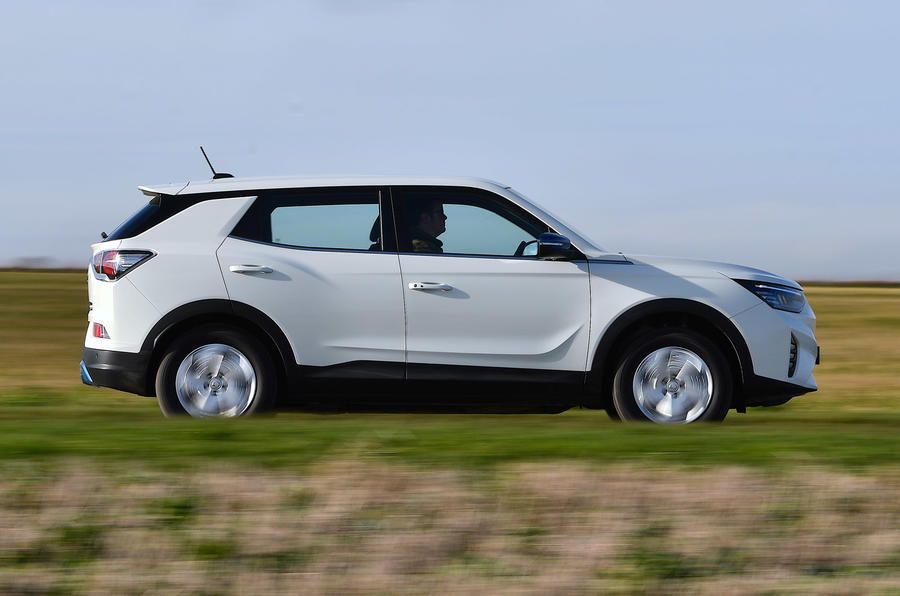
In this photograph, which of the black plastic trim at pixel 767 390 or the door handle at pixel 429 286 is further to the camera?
the black plastic trim at pixel 767 390

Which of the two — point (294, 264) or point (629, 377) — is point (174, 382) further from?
point (629, 377)

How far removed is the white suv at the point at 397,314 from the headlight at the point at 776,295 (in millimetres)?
14

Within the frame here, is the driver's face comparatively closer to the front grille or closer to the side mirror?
the side mirror

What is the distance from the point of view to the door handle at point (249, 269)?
8406mm

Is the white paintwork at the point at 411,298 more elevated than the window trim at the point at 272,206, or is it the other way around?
the window trim at the point at 272,206

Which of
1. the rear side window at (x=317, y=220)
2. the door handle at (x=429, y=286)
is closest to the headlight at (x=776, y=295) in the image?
the door handle at (x=429, y=286)

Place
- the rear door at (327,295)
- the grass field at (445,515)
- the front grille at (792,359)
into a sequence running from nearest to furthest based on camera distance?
1. the grass field at (445,515)
2. the rear door at (327,295)
3. the front grille at (792,359)

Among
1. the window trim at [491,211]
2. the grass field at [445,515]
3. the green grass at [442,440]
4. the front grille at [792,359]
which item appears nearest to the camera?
the grass field at [445,515]

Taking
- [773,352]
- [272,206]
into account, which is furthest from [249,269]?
[773,352]

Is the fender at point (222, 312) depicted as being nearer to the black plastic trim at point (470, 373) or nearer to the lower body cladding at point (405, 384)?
the lower body cladding at point (405, 384)

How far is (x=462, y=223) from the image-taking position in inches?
339

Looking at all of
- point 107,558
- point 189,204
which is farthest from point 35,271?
point 107,558

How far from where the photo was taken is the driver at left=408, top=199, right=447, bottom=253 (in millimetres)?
8523

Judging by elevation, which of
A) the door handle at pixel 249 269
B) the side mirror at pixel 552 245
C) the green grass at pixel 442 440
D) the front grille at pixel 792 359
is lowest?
the green grass at pixel 442 440
